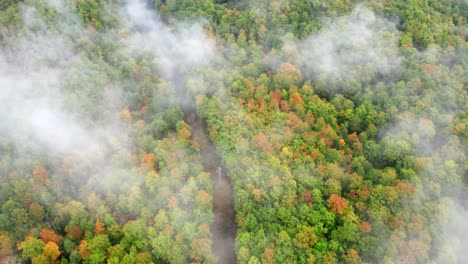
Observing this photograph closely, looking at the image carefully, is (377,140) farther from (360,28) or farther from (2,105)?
(2,105)

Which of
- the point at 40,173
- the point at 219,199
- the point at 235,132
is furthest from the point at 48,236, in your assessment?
the point at 235,132

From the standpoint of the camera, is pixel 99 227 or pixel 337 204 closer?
pixel 99 227

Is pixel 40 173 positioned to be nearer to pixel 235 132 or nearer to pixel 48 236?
pixel 48 236

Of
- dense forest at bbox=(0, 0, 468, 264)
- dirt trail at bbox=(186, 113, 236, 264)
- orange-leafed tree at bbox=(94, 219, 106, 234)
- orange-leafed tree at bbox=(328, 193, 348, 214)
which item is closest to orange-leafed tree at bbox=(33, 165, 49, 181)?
dense forest at bbox=(0, 0, 468, 264)

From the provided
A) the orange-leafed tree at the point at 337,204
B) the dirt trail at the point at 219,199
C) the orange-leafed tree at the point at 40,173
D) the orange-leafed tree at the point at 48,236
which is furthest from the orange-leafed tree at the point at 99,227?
the orange-leafed tree at the point at 337,204

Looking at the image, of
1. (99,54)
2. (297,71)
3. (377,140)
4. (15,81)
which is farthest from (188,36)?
(377,140)

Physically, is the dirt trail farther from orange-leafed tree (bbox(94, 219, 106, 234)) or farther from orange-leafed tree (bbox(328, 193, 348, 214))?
orange-leafed tree (bbox(94, 219, 106, 234))
